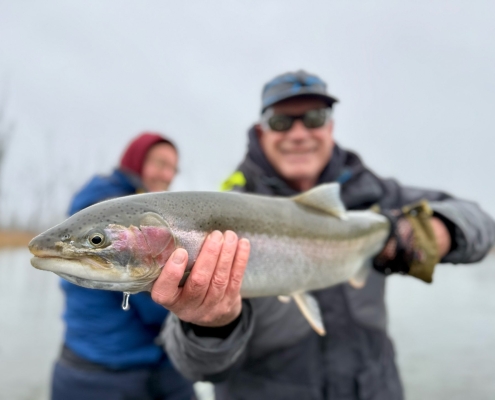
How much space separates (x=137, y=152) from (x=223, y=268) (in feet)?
7.90

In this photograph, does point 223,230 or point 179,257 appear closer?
point 179,257

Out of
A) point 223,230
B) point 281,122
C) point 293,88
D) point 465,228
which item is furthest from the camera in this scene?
point 281,122

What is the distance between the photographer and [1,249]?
2670 cm

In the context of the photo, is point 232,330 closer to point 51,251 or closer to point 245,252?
point 245,252

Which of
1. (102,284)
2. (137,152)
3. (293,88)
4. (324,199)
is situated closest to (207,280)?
(102,284)

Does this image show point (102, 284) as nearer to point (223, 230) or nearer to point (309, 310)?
point (223, 230)

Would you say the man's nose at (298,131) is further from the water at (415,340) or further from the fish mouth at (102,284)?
the water at (415,340)

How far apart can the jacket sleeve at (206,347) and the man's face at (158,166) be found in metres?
1.92

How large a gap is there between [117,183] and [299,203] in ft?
5.65

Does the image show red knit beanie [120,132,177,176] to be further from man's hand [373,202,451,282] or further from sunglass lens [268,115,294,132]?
man's hand [373,202,451,282]

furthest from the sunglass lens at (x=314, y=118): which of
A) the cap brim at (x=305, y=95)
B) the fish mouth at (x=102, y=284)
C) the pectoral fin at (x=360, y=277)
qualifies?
the fish mouth at (x=102, y=284)

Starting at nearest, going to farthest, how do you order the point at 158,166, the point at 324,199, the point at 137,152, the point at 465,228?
1. the point at 324,199
2. the point at 465,228
3. the point at 137,152
4. the point at 158,166

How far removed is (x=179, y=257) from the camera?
141cm

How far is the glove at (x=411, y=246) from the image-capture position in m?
2.53
